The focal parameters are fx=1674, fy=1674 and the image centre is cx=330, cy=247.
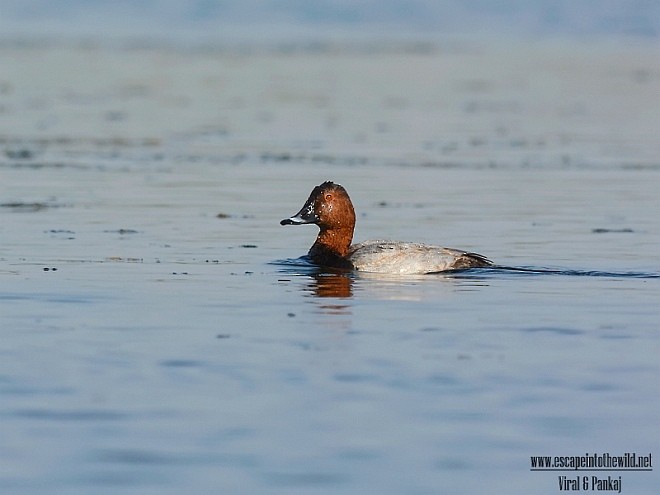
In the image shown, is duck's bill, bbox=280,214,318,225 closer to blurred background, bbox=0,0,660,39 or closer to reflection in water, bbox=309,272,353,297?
reflection in water, bbox=309,272,353,297

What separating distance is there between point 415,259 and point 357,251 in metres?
0.62

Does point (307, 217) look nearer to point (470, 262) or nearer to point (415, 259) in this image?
point (415, 259)

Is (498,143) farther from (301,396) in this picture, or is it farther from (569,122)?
(301,396)

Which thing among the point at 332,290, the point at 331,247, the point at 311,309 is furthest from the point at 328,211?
the point at 311,309

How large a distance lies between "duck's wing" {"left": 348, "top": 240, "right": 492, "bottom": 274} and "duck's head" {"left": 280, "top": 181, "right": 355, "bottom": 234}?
740mm

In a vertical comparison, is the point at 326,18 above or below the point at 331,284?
above

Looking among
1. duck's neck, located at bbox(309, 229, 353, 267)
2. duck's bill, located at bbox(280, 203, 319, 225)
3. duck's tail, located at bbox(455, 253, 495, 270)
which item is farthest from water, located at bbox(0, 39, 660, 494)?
duck's bill, located at bbox(280, 203, 319, 225)

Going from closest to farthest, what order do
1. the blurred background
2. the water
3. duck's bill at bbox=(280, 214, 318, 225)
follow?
the water < duck's bill at bbox=(280, 214, 318, 225) < the blurred background

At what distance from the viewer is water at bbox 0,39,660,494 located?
7.92 metres

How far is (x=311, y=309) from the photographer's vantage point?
1187 cm

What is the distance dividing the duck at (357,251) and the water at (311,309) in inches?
8.3

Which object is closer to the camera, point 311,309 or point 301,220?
point 311,309

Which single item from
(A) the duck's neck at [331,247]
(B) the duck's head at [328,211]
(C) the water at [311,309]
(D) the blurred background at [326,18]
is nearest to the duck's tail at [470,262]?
(C) the water at [311,309]

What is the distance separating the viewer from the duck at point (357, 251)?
556 inches
